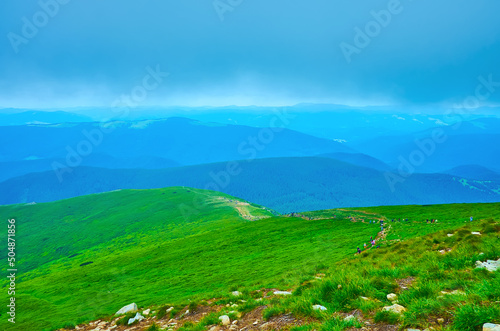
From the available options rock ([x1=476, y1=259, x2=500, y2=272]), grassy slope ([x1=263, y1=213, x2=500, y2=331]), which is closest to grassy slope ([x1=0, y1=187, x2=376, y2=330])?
grassy slope ([x1=263, y1=213, x2=500, y2=331])

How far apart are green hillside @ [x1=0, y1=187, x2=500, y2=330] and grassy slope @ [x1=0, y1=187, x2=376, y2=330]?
383mm

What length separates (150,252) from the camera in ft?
225

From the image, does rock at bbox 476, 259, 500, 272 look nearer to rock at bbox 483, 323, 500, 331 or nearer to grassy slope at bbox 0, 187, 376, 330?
rock at bbox 483, 323, 500, 331

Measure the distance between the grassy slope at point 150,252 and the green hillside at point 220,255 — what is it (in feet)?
1.26

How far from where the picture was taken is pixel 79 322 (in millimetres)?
19484

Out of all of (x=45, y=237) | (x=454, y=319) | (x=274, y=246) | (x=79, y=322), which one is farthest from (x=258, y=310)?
(x=45, y=237)

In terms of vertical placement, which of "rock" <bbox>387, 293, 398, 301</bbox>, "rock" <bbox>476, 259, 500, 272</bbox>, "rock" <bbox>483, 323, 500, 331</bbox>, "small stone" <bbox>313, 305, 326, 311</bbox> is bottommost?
"rock" <bbox>483, 323, 500, 331</bbox>

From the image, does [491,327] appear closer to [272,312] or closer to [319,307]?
[319,307]

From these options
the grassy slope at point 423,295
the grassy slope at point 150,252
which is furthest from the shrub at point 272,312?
the grassy slope at point 150,252

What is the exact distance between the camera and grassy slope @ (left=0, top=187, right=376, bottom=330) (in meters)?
31.5

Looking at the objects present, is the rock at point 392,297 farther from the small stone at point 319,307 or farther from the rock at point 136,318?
the rock at point 136,318

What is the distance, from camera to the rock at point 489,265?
953cm

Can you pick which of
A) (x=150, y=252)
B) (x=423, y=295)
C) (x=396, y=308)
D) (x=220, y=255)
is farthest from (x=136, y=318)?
(x=150, y=252)

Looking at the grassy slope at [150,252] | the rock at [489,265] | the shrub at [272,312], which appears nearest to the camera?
the rock at [489,265]
